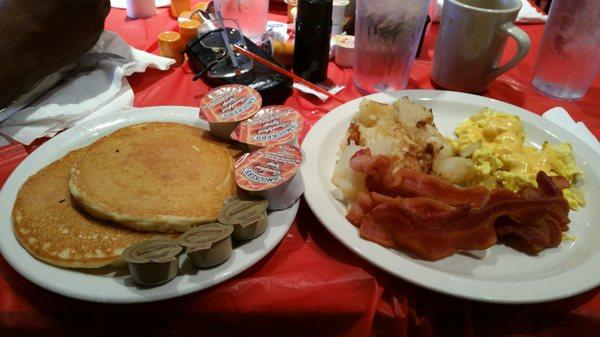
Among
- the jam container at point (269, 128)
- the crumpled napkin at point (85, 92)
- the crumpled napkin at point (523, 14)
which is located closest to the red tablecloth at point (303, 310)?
the jam container at point (269, 128)

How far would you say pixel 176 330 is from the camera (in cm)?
86

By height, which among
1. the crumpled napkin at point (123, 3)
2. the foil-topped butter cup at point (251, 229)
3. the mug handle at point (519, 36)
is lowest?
the foil-topped butter cup at point (251, 229)

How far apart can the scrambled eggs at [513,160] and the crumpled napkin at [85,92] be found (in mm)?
1140

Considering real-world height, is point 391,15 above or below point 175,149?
above

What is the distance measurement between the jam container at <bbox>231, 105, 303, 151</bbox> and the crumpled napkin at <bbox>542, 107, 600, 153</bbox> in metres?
0.93

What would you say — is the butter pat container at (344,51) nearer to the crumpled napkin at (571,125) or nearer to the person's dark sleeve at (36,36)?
the crumpled napkin at (571,125)

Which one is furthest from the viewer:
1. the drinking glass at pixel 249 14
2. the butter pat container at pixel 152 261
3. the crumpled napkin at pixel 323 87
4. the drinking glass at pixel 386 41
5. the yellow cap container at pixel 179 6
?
the yellow cap container at pixel 179 6

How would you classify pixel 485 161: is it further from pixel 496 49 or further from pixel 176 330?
pixel 176 330

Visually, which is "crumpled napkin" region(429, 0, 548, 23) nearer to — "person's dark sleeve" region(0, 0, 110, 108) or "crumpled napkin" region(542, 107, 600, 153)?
"crumpled napkin" region(542, 107, 600, 153)

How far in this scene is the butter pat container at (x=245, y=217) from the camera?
839 millimetres

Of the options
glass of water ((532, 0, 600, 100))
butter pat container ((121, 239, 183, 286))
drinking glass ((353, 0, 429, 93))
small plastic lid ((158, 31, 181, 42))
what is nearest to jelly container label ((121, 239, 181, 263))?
butter pat container ((121, 239, 183, 286))

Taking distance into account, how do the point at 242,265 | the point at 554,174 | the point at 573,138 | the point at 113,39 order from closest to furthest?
the point at 242,265
the point at 554,174
the point at 573,138
the point at 113,39

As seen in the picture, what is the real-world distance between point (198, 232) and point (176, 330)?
0.73 feet

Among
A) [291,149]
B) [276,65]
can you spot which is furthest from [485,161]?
[276,65]
